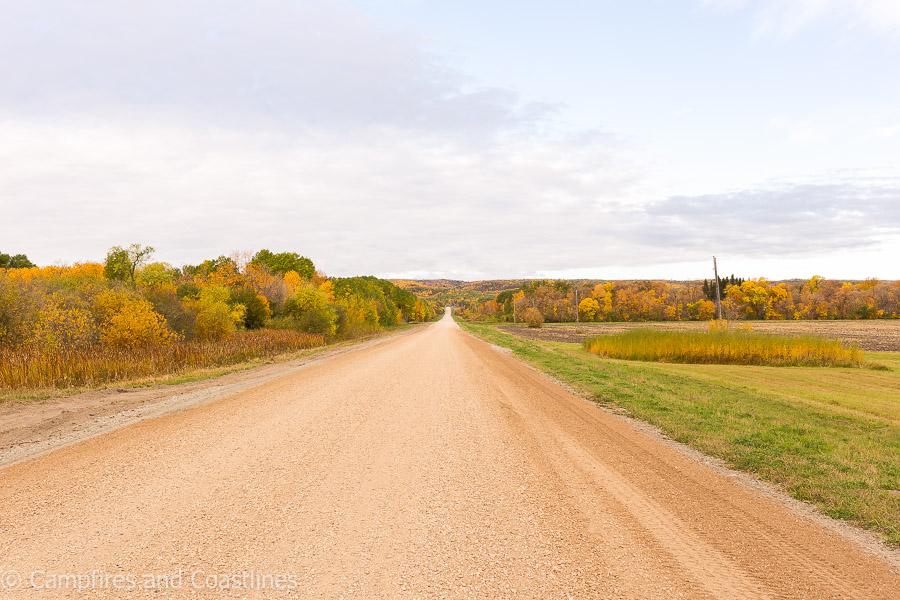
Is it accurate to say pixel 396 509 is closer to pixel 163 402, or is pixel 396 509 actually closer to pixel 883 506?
pixel 883 506

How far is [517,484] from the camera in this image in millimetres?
5574

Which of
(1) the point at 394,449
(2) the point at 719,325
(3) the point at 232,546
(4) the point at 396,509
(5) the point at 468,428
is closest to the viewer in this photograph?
(3) the point at 232,546

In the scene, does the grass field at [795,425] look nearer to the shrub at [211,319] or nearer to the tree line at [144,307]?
the tree line at [144,307]

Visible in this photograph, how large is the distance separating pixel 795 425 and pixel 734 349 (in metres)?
19.2

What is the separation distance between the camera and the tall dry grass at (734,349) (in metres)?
24.3

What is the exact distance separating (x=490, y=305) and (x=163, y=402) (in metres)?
184

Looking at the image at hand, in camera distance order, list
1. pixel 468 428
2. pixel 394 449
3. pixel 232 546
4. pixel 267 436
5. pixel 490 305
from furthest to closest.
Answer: pixel 490 305, pixel 468 428, pixel 267 436, pixel 394 449, pixel 232 546

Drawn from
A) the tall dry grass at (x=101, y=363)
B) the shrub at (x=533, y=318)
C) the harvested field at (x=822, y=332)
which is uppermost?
the tall dry grass at (x=101, y=363)

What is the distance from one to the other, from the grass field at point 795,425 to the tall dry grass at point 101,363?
49.7ft

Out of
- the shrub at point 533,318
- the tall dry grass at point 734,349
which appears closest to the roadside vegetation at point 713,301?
the shrub at point 533,318

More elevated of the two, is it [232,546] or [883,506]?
[232,546]

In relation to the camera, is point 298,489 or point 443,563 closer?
point 443,563

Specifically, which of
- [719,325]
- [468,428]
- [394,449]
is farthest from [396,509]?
[719,325]

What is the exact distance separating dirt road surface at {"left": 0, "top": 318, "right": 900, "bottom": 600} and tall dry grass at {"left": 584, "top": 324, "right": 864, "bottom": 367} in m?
21.7
